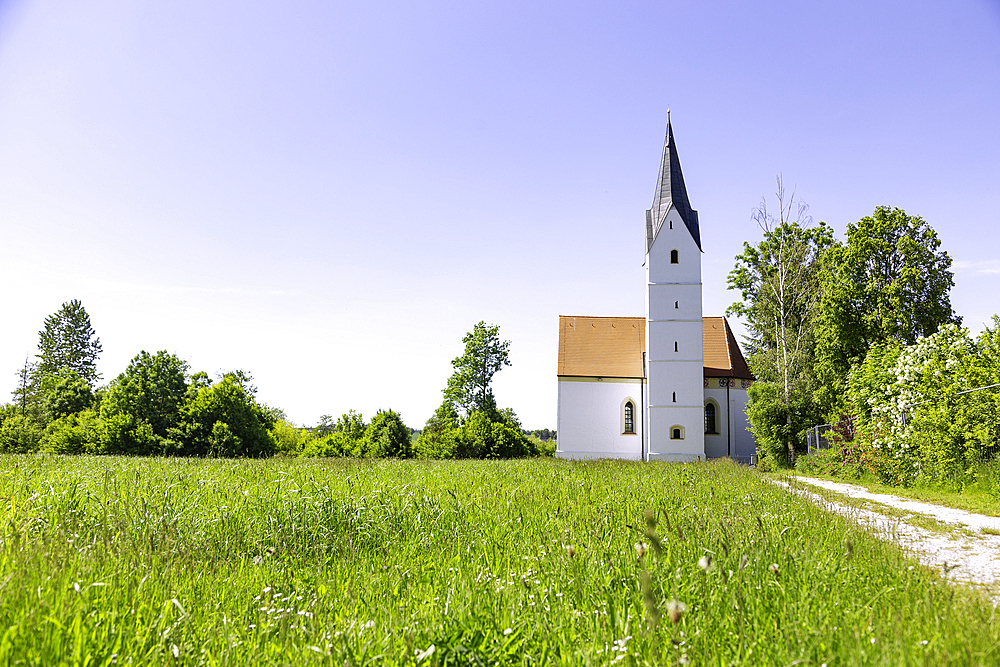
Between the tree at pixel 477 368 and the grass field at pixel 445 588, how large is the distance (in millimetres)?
35995

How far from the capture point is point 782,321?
1045 inches

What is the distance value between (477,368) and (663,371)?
45.7 feet

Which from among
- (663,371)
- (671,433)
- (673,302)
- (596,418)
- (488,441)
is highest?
(673,302)

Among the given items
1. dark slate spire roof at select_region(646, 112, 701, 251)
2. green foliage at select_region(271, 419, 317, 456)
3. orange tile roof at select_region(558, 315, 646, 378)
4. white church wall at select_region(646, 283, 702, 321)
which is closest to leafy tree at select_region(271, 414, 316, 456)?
green foliage at select_region(271, 419, 317, 456)

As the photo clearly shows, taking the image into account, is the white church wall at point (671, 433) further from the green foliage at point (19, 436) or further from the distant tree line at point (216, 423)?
the green foliage at point (19, 436)

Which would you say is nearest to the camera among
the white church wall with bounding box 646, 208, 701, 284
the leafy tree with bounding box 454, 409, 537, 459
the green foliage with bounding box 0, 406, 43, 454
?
the green foliage with bounding box 0, 406, 43, 454

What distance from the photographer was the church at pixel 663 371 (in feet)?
113

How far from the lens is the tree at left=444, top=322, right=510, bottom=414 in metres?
41.7

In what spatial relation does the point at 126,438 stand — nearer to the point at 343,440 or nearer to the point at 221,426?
the point at 221,426

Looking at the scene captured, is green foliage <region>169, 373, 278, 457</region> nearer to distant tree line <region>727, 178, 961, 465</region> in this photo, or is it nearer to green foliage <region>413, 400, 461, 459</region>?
green foliage <region>413, 400, 461, 459</region>

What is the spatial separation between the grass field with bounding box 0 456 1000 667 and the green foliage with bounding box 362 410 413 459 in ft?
78.8

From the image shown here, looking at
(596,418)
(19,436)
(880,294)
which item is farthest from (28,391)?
(880,294)

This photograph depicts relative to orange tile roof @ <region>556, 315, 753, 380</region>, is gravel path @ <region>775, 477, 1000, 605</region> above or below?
below

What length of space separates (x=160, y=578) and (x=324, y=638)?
1.35 meters
